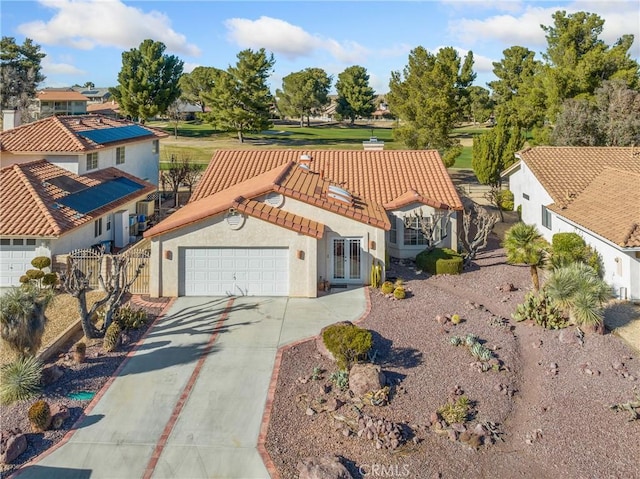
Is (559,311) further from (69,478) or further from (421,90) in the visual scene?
(421,90)

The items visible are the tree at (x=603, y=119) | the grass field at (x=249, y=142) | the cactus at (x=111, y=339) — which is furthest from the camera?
the grass field at (x=249, y=142)

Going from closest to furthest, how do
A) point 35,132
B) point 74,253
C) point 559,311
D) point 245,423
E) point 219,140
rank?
point 245,423 < point 559,311 < point 74,253 < point 35,132 < point 219,140

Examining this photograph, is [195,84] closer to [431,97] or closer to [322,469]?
[431,97]

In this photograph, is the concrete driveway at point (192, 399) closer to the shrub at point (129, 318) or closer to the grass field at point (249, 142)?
the shrub at point (129, 318)

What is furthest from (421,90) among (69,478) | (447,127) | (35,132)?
(69,478)

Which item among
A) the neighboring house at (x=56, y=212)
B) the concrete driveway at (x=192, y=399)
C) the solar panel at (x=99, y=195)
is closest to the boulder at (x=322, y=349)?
the concrete driveway at (x=192, y=399)

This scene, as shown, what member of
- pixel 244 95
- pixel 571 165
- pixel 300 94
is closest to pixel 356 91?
pixel 300 94

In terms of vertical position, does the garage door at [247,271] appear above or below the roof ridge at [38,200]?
below
